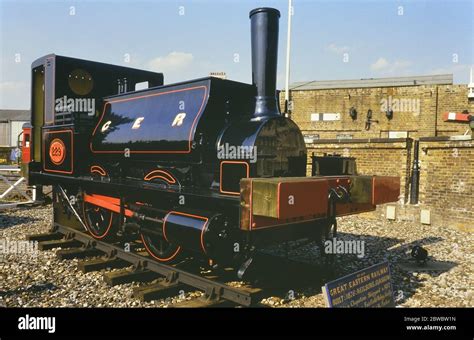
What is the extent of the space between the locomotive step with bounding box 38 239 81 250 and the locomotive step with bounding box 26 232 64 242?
34 centimetres

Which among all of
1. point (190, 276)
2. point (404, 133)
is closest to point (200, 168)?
point (190, 276)

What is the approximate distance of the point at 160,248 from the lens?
218 inches

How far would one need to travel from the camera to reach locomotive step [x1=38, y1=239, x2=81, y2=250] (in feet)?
22.2

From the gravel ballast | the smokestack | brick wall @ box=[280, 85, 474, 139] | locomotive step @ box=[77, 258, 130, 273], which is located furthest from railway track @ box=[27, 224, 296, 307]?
brick wall @ box=[280, 85, 474, 139]

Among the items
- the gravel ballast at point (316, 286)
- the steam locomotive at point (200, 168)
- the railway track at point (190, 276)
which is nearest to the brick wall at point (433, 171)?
the gravel ballast at point (316, 286)

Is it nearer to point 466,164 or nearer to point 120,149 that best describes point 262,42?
point 120,149

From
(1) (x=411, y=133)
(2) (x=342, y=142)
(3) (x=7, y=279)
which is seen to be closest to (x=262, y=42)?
(3) (x=7, y=279)

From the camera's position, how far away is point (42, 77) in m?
7.63

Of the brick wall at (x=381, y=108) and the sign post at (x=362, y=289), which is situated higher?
the brick wall at (x=381, y=108)

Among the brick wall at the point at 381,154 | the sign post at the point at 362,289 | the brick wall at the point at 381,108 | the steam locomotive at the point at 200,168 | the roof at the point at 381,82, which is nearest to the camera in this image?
the sign post at the point at 362,289

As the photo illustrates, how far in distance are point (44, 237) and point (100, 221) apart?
1383 mm

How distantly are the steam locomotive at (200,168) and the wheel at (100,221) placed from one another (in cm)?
2

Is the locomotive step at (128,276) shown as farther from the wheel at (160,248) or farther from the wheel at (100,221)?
the wheel at (100,221)

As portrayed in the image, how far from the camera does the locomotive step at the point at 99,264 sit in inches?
218
